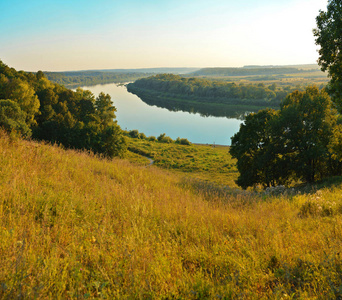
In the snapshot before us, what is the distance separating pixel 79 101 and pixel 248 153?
3164cm

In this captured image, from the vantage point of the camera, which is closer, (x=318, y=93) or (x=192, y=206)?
(x=192, y=206)

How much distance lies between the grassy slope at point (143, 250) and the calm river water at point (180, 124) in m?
60.5

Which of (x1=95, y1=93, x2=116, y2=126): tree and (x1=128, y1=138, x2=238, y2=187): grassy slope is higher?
(x1=95, y1=93, x2=116, y2=126): tree

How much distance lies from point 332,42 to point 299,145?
957 cm

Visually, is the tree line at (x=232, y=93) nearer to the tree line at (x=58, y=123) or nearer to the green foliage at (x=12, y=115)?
the tree line at (x=58, y=123)

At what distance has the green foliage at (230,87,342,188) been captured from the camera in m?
18.5

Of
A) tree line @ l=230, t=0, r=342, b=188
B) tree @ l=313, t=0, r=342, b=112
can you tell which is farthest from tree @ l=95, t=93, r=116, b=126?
tree @ l=313, t=0, r=342, b=112

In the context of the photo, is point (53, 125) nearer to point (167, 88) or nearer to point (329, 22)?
point (329, 22)

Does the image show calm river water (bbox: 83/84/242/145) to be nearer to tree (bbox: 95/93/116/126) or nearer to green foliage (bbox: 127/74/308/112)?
green foliage (bbox: 127/74/308/112)

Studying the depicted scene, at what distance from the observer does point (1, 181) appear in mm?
4676

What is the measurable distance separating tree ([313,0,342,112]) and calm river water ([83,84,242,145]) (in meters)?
52.2

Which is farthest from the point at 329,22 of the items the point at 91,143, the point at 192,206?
the point at 91,143

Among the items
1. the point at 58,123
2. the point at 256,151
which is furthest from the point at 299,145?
the point at 58,123

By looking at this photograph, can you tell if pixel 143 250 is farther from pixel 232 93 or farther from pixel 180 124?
pixel 232 93
